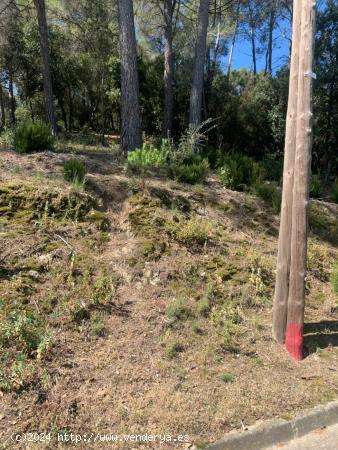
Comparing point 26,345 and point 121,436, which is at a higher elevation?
point 26,345

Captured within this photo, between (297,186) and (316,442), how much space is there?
2145 mm

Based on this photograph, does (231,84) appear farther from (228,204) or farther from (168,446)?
(168,446)

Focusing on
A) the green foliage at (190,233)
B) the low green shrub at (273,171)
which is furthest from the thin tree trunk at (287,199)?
the low green shrub at (273,171)

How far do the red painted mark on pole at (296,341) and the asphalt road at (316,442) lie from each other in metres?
0.74

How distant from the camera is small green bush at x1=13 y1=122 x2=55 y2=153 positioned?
6.80 meters

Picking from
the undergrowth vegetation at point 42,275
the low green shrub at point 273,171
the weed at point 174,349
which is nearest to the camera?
the undergrowth vegetation at point 42,275

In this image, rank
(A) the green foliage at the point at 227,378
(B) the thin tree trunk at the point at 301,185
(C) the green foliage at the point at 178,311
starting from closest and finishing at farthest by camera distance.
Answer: (A) the green foliage at the point at 227,378 < (B) the thin tree trunk at the point at 301,185 < (C) the green foliage at the point at 178,311

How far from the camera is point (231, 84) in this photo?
1465cm

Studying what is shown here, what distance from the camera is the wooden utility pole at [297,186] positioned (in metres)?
3.86

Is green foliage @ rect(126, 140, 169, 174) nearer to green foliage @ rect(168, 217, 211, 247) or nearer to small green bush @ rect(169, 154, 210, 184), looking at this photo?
small green bush @ rect(169, 154, 210, 184)

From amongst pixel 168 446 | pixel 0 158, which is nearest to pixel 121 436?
pixel 168 446

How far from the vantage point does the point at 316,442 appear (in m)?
3.20

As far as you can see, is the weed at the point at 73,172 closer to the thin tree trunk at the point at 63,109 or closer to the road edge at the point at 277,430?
the road edge at the point at 277,430

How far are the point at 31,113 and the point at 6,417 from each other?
51.1 ft
